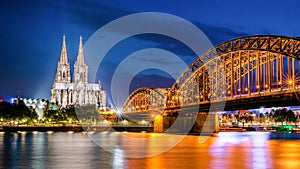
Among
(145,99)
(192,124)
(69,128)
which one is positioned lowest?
(69,128)

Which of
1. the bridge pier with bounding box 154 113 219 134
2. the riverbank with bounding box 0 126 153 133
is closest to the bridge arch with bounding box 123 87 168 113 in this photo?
the riverbank with bounding box 0 126 153 133

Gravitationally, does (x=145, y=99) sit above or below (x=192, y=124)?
above

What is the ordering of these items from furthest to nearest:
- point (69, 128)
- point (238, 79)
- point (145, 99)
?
1. point (145, 99)
2. point (69, 128)
3. point (238, 79)

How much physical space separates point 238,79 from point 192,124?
20986mm

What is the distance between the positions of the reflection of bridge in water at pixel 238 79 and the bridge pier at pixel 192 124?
231 centimetres

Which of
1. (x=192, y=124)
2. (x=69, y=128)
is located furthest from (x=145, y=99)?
(x=192, y=124)

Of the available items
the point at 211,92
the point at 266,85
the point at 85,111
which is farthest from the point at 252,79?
the point at 85,111

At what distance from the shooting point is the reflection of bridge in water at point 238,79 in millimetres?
65562

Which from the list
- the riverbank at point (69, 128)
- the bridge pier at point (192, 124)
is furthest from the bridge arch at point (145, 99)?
the bridge pier at point (192, 124)

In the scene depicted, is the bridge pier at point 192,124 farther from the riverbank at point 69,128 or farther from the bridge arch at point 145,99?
the riverbank at point 69,128

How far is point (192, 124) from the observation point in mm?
105250

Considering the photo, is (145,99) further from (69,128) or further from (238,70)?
(238,70)

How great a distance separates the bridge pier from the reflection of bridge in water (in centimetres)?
231

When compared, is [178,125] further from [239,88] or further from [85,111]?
[85,111]
